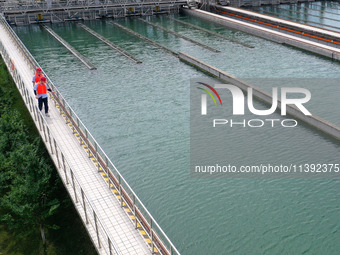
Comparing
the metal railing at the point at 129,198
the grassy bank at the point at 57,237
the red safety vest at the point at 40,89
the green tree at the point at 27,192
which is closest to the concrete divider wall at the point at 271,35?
the metal railing at the point at 129,198

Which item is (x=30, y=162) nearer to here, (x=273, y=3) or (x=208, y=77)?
(x=208, y=77)

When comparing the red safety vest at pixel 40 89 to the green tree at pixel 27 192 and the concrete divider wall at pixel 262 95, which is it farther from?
the concrete divider wall at pixel 262 95

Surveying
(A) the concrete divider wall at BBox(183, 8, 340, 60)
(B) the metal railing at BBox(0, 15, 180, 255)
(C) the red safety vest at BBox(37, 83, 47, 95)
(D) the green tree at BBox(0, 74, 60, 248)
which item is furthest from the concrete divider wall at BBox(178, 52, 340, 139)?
(D) the green tree at BBox(0, 74, 60, 248)

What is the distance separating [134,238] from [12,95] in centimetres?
1470

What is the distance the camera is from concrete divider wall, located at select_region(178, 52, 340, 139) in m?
15.9

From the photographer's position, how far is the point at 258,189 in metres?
12.4

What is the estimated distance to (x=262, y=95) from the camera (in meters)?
19.1

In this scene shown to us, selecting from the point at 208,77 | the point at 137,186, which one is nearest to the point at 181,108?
the point at 208,77

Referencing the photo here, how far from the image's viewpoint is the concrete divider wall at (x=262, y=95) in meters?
15.9

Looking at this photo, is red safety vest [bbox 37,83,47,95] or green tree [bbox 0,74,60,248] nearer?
green tree [bbox 0,74,60,248]

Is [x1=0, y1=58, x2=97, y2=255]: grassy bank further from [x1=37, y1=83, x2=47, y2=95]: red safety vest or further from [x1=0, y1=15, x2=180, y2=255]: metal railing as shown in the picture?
[x1=37, y1=83, x2=47, y2=95]: red safety vest

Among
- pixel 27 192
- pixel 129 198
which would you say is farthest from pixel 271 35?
pixel 27 192

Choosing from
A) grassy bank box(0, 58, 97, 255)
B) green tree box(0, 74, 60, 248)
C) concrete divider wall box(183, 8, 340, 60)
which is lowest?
grassy bank box(0, 58, 97, 255)

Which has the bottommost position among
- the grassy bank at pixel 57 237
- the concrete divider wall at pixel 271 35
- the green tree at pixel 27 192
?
the grassy bank at pixel 57 237
